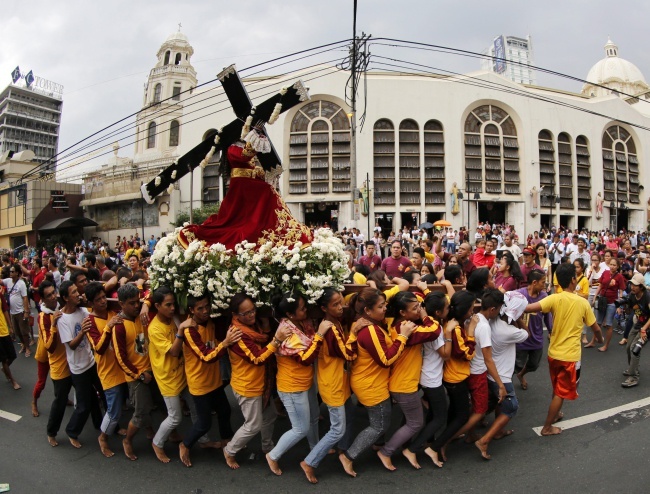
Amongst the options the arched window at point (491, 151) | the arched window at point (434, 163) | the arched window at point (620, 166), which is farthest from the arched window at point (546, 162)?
the arched window at point (434, 163)

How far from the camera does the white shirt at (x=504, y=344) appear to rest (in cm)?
449

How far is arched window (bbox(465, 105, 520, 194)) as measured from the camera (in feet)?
113

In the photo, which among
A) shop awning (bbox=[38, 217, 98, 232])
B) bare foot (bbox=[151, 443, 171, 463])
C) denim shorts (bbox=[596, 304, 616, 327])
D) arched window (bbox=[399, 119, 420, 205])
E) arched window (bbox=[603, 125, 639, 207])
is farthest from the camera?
arched window (bbox=[603, 125, 639, 207])

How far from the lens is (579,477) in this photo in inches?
156

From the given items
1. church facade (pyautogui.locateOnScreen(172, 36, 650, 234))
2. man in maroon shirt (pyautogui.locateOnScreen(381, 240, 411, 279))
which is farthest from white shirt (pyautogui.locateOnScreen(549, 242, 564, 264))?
church facade (pyautogui.locateOnScreen(172, 36, 650, 234))

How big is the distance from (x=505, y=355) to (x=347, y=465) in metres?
1.83

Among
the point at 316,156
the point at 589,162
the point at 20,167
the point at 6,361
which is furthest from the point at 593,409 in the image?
the point at 20,167

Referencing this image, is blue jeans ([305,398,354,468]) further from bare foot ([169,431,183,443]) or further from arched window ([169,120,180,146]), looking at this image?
arched window ([169,120,180,146])

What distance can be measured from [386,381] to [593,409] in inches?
112

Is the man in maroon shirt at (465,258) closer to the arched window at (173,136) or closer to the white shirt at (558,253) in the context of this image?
the white shirt at (558,253)

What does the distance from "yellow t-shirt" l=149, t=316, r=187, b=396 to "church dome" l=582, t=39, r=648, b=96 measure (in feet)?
196

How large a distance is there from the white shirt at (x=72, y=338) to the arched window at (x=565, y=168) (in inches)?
1478

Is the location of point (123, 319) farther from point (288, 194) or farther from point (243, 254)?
point (288, 194)

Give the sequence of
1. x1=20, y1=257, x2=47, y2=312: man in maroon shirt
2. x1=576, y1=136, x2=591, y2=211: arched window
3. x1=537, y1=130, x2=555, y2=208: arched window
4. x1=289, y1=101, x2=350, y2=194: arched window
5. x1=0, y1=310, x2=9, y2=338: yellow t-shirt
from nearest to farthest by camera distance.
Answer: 1. x1=0, y1=310, x2=9, y2=338: yellow t-shirt
2. x1=20, y1=257, x2=47, y2=312: man in maroon shirt
3. x1=289, y1=101, x2=350, y2=194: arched window
4. x1=537, y1=130, x2=555, y2=208: arched window
5. x1=576, y1=136, x2=591, y2=211: arched window
